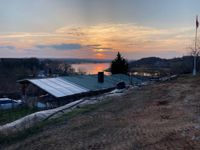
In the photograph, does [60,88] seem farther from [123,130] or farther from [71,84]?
[123,130]

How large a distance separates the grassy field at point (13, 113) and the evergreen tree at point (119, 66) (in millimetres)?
24185

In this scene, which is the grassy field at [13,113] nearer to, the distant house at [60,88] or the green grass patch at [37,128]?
the distant house at [60,88]

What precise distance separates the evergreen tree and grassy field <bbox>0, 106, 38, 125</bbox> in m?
24.2

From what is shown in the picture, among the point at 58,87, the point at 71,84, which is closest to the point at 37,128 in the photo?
the point at 58,87

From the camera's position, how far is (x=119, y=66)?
4978 centimetres

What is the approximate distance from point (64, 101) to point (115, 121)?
43.0 feet

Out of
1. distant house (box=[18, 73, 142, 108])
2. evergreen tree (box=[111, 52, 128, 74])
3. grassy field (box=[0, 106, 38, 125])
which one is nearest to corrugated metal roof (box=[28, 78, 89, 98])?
distant house (box=[18, 73, 142, 108])

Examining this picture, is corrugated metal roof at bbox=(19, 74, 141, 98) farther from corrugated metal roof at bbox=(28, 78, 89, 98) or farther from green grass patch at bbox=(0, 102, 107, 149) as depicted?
green grass patch at bbox=(0, 102, 107, 149)

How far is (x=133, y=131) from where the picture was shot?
37.7 feet

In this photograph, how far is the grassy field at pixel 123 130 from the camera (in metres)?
9.90

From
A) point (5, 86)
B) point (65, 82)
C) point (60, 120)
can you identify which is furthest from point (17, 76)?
point (60, 120)

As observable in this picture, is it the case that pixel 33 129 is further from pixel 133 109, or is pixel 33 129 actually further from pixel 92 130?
pixel 133 109

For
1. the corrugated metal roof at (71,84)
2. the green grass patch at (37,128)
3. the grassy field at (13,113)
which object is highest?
the corrugated metal roof at (71,84)

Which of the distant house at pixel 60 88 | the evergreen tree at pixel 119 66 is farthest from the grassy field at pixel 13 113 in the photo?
the evergreen tree at pixel 119 66
